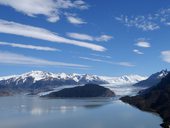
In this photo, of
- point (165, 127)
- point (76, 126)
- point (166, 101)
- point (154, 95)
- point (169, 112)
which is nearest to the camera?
point (165, 127)

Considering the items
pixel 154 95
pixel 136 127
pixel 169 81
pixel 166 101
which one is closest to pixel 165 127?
pixel 136 127

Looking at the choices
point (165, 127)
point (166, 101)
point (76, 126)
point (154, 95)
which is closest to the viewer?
point (165, 127)

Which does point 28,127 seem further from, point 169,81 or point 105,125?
point 169,81

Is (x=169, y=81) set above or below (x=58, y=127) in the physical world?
above

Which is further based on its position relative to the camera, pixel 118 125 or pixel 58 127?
pixel 118 125

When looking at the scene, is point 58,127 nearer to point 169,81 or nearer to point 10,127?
point 10,127

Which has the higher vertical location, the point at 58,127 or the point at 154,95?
the point at 154,95

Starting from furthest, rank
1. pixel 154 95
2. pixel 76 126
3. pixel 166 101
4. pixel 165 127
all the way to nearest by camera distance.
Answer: pixel 154 95
pixel 166 101
pixel 76 126
pixel 165 127

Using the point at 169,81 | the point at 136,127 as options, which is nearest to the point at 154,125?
the point at 136,127

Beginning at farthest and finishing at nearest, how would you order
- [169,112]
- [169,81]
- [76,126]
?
[169,81] → [169,112] → [76,126]
